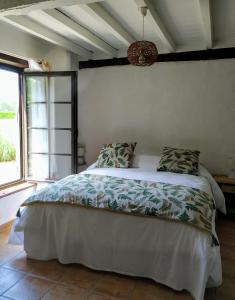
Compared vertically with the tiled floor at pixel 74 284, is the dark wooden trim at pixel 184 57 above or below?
above

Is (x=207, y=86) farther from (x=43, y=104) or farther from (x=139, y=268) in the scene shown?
(x=139, y=268)

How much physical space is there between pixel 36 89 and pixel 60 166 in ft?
3.90

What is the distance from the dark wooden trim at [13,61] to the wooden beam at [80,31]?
898mm

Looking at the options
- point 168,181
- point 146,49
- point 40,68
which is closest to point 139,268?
point 168,181

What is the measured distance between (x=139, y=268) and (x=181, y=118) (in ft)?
7.95

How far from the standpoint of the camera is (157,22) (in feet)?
9.25

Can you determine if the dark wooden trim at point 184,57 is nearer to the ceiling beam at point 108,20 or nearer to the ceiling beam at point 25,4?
the ceiling beam at point 108,20

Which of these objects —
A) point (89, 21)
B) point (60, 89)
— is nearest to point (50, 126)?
point (60, 89)

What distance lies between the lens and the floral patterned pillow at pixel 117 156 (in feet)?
12.0

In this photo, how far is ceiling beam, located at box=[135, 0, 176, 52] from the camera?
93.0 inches

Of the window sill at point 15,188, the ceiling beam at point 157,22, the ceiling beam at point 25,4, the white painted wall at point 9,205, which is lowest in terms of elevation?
the white painted wall at point 9,205

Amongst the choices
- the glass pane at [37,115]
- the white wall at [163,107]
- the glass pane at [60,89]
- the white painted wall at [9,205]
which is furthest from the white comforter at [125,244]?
the glass pane at [60,89]

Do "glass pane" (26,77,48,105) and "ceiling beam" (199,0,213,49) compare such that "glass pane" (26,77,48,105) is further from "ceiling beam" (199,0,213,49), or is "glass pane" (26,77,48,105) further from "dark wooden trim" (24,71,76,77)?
"ceiling beam" (199,0,213,49)

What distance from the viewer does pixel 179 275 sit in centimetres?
208
